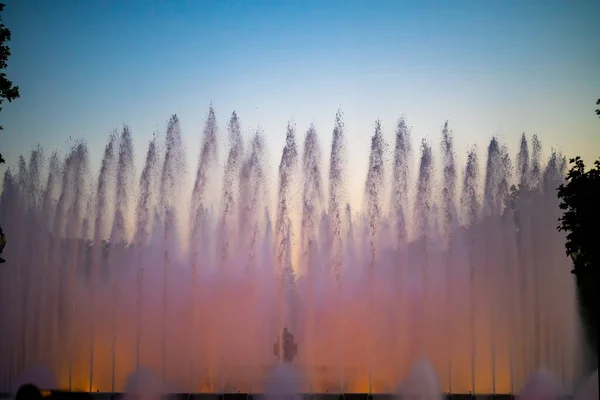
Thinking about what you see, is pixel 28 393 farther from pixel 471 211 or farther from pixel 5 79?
pixel 471 211

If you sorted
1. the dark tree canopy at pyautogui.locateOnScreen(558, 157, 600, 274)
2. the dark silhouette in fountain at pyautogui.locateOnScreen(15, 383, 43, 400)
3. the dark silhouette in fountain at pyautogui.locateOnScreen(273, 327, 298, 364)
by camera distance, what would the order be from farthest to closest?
the dark silhouette in fountain at pyautogui.locateOnScreen(273, 327, 298, 364), the dark tree canopy at pyautogui.locateOnScreen(558, 157, 600, 274), the dark silhouette in fountain at pyautogui.locateOnScreen(15, 383, 43, 400)

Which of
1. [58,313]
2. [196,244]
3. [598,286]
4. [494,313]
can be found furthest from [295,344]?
[598,286]

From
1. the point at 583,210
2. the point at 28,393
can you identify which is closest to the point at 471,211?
the point at 583,210

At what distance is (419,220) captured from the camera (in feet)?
125

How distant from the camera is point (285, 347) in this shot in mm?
37656

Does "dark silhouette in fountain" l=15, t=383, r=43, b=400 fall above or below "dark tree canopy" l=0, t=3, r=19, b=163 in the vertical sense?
below

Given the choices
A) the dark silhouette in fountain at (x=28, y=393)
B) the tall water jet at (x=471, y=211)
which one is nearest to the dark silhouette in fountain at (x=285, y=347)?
the tall water jet at (x=471, y=211)

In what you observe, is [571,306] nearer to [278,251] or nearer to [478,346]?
[478,346]

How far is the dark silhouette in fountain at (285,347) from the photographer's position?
37.4 metres

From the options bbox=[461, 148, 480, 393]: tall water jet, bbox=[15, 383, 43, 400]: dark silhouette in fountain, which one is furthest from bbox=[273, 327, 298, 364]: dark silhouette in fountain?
bbox=[15, 383, 43, 400]: dark silhouette in fountain

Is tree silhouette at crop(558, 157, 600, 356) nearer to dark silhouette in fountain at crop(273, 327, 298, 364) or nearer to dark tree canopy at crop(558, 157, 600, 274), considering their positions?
dark tree canopy at crop(558, 157, 600, 274)

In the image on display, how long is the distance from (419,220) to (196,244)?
1207 cm

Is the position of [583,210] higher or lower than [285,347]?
higher

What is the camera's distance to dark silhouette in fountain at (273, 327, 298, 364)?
37406mm
